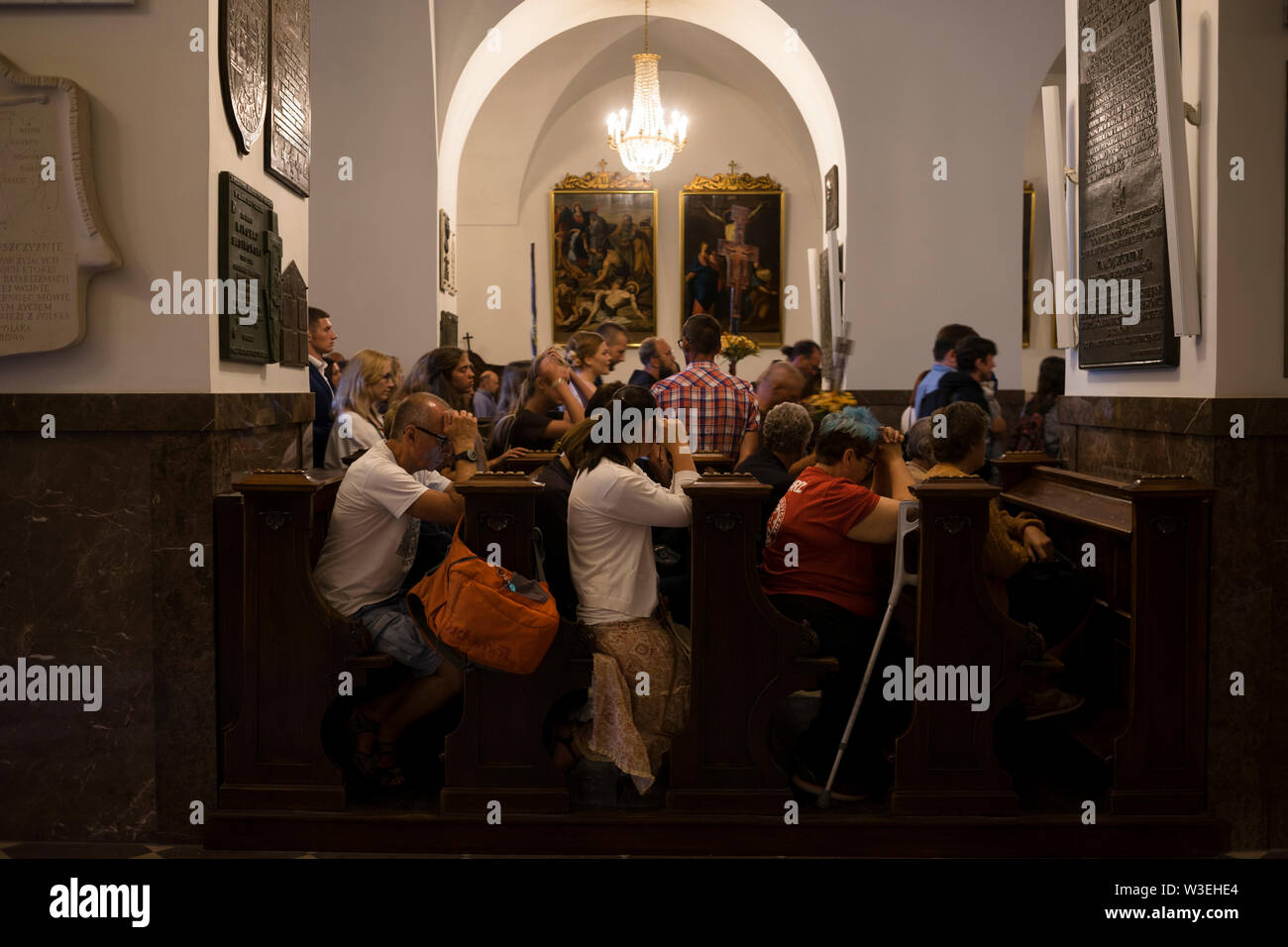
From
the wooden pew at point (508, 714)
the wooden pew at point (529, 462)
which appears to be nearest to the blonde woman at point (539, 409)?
the wooden pew at point (529, 462)

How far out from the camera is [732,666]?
12.5 ft

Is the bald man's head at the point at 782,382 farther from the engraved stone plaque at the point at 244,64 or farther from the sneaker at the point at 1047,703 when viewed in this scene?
the engraved stone plaque at the point at 244,64

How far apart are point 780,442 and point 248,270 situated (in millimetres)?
2104

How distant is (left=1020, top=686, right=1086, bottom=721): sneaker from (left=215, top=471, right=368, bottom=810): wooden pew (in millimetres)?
2227

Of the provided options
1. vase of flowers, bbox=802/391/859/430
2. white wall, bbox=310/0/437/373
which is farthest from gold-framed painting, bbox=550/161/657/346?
vase of flowers, bbox=802/391/859/430

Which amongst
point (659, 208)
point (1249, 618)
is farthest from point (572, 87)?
point (1249, 618)

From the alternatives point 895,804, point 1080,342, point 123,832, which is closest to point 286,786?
point 123,832

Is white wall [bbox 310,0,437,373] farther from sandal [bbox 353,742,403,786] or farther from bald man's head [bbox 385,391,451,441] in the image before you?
sandal [bbox 353,742,403,786]

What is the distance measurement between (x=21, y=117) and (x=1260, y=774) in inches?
177

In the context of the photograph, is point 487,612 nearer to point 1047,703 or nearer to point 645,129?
point 1047,703

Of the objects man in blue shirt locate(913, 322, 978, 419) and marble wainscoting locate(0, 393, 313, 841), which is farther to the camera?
man in blue shirt locate(913, 322, 978, 419)

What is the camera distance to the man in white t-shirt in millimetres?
3959

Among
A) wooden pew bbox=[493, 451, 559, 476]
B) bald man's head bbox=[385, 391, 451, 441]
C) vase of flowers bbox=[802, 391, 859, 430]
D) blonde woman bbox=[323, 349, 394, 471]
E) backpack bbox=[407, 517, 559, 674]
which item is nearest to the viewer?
backpack bbox=[407, 517, 559, 674]

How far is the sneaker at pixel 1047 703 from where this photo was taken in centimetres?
415
